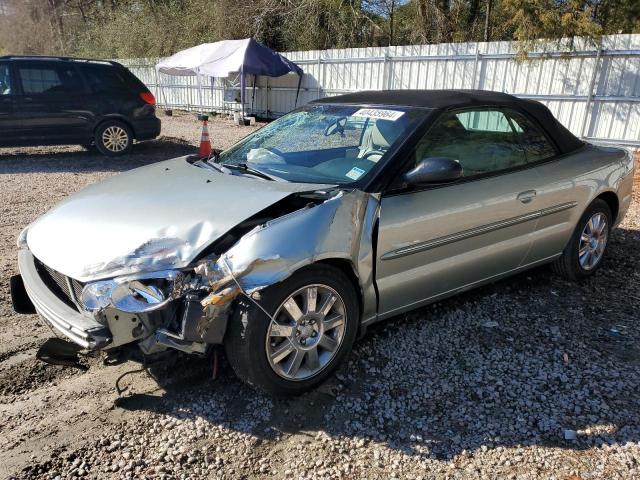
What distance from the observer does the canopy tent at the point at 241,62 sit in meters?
16.5

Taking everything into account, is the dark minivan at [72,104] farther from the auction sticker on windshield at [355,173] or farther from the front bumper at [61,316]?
the auction sticker on windshield at [355,173]

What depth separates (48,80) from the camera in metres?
9.59

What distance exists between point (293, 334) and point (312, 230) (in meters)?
0.57

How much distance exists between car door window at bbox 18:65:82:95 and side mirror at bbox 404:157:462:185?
8760 millimetres

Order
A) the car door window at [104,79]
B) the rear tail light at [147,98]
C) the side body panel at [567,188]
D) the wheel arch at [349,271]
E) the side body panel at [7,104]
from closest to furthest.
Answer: the wheel arch at [349,271]
the side body panel at [567,188]
the side body panel at [7,104]
the car door window at [104,79]
the rear tail light at [147,98]

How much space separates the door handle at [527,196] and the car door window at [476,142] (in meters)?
0.22

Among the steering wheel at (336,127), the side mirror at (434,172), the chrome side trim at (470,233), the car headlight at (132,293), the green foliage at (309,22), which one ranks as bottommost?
the chrome side trim at (470,233)

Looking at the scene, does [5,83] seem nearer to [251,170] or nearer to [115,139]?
[115,139]

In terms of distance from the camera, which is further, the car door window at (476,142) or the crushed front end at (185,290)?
the car door window at (476,142)

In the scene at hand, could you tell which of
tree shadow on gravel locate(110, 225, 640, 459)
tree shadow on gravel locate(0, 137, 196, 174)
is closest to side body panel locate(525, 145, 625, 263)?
tree shadow on gravel locate(110, 225, 640, 459)

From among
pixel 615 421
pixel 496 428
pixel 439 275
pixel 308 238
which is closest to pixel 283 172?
pixel 308 238

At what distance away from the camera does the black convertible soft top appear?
3721 mm

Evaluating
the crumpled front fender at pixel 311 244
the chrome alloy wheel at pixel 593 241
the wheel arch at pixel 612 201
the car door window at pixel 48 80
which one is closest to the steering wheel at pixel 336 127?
the crumpled front fender at pixel 311 244

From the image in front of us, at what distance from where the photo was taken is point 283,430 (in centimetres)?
270
